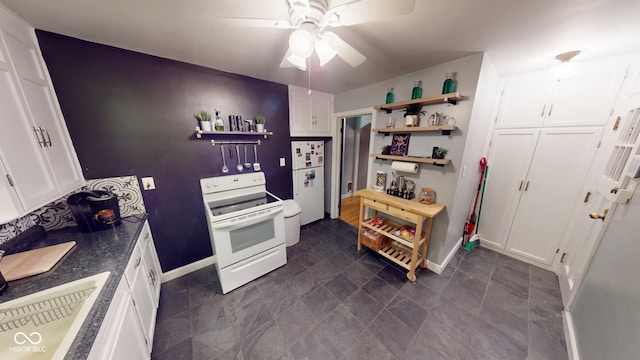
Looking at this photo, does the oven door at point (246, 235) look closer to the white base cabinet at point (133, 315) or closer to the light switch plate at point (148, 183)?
the white base cabinet at point (133, 315)

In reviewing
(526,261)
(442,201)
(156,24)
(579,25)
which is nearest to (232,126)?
(156,24)

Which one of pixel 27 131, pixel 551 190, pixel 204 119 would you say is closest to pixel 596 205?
pixel 551 190

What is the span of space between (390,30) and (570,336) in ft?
8.84

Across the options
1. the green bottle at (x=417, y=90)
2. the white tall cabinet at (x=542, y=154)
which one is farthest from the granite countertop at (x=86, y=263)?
the white tall cabinet at (x=542, y=154)

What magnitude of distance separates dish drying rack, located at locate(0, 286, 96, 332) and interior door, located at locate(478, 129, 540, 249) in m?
3.78

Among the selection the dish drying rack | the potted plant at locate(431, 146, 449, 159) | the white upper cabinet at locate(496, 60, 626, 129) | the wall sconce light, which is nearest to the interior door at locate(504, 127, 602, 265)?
the white upper cabinet at locate(496, 60, 626, 129)

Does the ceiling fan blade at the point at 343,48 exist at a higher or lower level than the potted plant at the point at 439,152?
higher

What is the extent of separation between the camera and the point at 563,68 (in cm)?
173

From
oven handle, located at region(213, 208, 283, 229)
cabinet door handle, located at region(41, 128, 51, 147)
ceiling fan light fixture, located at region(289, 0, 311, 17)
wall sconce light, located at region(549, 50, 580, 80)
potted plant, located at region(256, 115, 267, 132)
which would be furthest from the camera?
potted plant, located at region(256, 115, 267, 132)

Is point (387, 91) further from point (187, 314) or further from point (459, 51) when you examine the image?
point (187, 314)

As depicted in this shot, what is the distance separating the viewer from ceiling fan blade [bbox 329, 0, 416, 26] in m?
0.78

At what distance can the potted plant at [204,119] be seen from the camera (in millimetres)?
1887

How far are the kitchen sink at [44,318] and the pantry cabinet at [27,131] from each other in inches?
18.0

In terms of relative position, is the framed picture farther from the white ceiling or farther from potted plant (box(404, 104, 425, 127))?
the white ceiling
